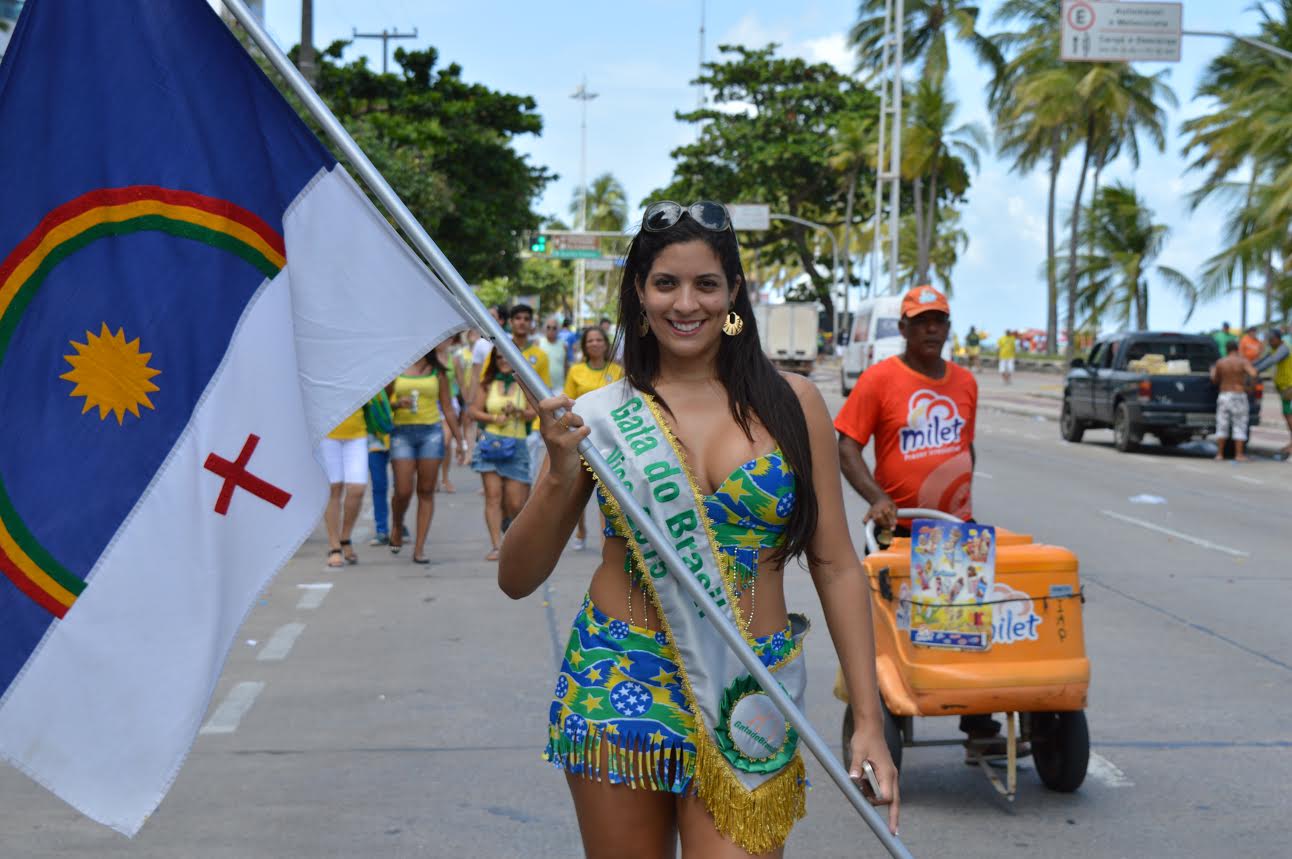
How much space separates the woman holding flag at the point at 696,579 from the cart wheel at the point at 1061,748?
9.64ft

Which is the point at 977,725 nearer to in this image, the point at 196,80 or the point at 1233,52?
the point at 196,80

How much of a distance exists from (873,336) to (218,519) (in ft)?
120

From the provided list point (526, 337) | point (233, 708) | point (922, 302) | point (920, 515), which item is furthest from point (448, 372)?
point (920, 515)

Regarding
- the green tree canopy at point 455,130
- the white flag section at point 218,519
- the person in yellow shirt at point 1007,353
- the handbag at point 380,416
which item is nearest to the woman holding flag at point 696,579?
the white flag section at point 218,519

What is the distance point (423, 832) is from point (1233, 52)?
44819 mm

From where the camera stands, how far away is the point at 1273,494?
18312mm

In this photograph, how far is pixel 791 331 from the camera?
181 feet

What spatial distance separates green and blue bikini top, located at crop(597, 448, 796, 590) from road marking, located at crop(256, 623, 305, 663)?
18.7ft

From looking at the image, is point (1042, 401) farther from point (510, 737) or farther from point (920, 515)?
point (920, 515)

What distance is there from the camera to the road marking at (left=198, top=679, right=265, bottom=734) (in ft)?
22.5

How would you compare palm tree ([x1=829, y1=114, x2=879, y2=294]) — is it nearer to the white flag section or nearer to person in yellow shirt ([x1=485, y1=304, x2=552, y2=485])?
person in yellow shirt ([x1=485, y1=304, x2=552, y2=485])

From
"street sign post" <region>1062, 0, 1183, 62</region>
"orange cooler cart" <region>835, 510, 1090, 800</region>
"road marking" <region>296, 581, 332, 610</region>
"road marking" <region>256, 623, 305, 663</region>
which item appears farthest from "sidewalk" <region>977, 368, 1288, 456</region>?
"orange cooler cart" <region>835, 510, 1090, 800</region>

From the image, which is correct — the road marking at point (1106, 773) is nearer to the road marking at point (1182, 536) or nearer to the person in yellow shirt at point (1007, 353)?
the road marking at point (1182, 536)

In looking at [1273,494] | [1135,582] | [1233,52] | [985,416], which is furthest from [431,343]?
[1233,52]
